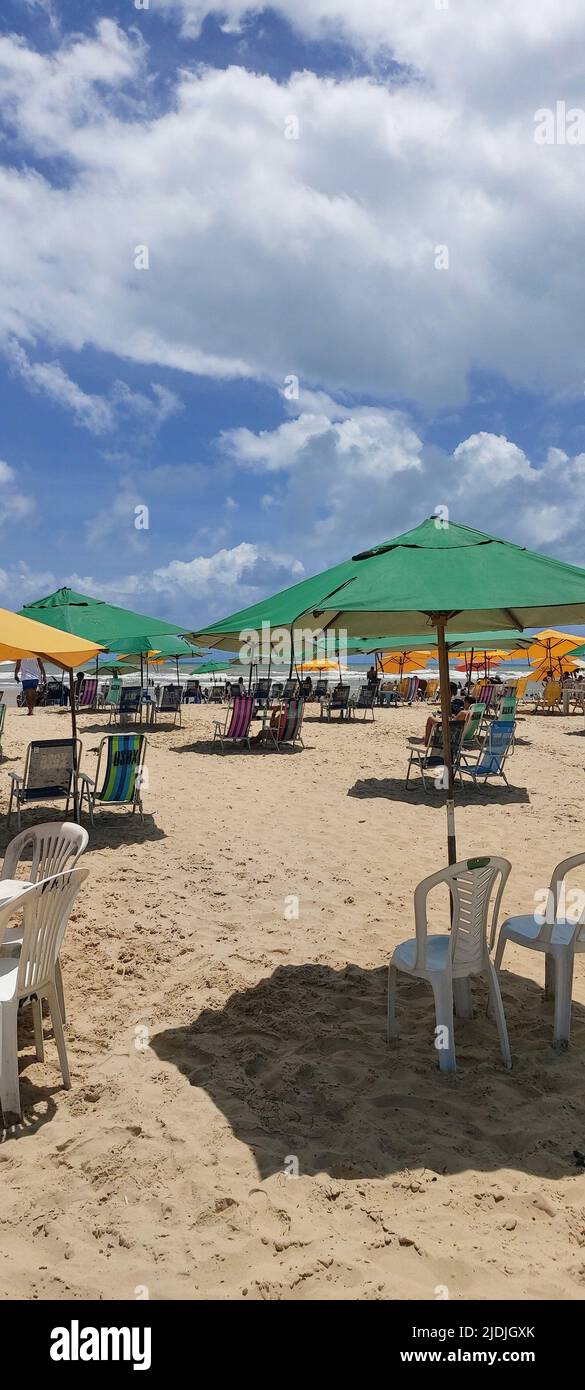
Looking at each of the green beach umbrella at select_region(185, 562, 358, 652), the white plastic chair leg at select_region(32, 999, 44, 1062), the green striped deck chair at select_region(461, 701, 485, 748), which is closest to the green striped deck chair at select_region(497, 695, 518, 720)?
the green striped deck chair at select_region(461, 701, 485, 748)

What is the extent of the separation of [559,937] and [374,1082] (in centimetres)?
109

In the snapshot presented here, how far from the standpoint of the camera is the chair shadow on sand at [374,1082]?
9.34 ft

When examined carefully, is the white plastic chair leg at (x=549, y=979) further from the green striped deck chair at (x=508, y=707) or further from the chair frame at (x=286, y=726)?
the chair frame at (x=286, y=726)

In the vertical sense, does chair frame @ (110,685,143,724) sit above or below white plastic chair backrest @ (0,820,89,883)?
above

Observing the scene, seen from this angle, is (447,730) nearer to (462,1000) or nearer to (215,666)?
(462,1000)

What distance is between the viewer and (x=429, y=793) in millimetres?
10047

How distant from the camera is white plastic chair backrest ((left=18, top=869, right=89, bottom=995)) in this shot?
3062 millimetres

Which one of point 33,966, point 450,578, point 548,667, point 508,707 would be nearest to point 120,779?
point 33,966

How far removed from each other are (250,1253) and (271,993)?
184cm

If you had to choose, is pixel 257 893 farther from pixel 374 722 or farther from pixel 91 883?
pixel 374 722

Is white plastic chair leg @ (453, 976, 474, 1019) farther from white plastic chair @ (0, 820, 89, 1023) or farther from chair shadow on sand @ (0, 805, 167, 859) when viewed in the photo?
chair shadow on sand @ (0, 805, 167, 859)

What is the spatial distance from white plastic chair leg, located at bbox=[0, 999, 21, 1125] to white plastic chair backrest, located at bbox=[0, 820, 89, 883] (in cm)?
92

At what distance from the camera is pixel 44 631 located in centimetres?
494
